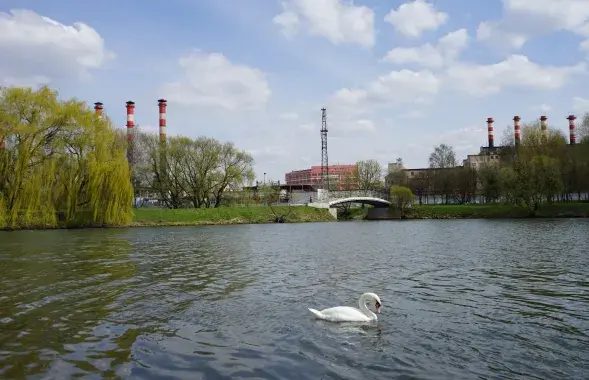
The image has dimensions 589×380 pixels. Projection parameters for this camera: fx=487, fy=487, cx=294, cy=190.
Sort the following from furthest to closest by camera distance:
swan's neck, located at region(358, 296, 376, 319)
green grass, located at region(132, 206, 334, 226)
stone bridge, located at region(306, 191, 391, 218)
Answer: stone bridge, located at region(306, 191, 391, 218), green grass, located at region(132, 206, 334, 226), swan's neck, located at region(358, 296, 376, 319)

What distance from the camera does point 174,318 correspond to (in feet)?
39.2

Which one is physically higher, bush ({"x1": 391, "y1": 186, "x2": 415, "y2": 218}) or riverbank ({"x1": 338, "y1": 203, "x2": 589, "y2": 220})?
bush ({"x1": 391, "y1": 186, "x2": 415, "y2": 218})

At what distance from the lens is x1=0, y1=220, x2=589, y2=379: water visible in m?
8.35

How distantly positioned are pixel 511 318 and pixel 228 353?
694 cm

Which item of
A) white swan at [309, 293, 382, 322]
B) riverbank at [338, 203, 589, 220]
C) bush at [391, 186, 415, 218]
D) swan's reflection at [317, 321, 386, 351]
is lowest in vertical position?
swan's reflection at [317, 321, 386, 351]

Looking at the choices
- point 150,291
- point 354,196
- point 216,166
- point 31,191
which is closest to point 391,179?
point 354,196

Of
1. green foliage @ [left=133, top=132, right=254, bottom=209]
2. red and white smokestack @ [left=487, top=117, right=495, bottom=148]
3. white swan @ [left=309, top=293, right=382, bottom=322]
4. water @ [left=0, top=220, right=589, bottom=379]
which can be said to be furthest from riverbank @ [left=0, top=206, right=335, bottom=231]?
red and white smokestack @ [left=487, top=117, right=495, bottom=148]

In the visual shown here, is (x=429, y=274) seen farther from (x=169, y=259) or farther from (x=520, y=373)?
(x=169, y=259)

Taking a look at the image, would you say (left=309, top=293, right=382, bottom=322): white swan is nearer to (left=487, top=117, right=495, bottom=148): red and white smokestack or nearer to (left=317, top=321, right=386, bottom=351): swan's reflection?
(left=317, top=321, right=386, bottom=351): swan's reflection

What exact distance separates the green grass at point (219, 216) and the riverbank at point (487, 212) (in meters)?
13.6

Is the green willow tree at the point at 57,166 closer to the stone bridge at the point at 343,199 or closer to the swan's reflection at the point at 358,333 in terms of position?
the stone bridge at the point at 343,199

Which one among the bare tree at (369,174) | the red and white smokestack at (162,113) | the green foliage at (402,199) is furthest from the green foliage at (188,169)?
the bare tree at (369,174)

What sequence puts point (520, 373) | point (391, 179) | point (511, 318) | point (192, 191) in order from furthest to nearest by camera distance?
point (391, 179) < point (192, 191) < point (511, 318) < point (520, 373)

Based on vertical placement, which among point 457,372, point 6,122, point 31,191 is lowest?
point 457,372
